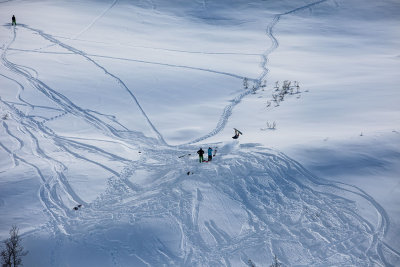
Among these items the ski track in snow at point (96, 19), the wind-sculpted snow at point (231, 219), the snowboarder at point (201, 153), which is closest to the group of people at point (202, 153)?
the snowboarder at point (201, 153)

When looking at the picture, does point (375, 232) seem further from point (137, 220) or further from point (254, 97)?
point (254, 97)

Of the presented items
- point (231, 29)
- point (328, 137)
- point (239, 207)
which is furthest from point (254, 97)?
point (231, 29)

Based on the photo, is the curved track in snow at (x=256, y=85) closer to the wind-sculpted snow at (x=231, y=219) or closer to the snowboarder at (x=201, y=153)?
the snowboarder at (x=201, y=153)

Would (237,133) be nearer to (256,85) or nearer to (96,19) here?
(256,85)

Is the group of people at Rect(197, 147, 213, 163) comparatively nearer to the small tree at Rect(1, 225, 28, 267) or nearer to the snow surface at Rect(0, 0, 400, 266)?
the snow surface at Rect(0, 0, 400, 266)

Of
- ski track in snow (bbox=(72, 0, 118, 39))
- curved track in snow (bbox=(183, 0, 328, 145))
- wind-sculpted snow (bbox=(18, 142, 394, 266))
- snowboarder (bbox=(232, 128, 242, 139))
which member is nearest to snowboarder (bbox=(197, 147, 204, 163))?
wind-sculpted snow (bbox=(18, 142, 394, 266))
